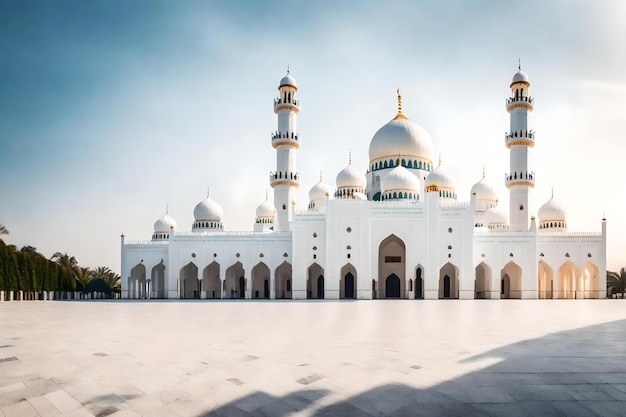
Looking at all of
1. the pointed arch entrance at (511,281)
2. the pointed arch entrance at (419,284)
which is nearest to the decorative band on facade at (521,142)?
the pointed arch entrance at (511,281)

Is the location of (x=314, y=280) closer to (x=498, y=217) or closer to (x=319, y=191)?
(x=319, y=191)

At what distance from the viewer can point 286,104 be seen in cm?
3497

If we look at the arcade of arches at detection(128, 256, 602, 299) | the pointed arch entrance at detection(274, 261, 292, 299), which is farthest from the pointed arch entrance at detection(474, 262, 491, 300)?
the pointed arch entrance at detection(274, 261, 292, 299)

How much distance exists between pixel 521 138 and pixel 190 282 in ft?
82.0

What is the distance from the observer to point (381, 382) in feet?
18.4

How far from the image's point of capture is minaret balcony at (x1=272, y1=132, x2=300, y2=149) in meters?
34.8

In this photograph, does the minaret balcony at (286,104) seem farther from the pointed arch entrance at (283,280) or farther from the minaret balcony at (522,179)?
the minaret balcony at (522,179)

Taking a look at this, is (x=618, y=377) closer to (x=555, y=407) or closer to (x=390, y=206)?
(x=555, y=407)

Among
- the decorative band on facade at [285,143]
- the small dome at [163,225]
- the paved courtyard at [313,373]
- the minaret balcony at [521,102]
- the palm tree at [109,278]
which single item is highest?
the minaret balcony at [521,102]

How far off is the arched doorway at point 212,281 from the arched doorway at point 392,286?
11.6m

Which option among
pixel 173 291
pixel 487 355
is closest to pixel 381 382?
pixel 487 355

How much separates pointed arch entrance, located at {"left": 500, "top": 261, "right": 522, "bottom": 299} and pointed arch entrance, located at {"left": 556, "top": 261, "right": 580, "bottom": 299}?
2.69 m

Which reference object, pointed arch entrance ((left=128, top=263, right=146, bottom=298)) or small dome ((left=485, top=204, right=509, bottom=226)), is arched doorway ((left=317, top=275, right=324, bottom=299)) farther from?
small dome ((left=485, top=204, right=509, bottom=226))

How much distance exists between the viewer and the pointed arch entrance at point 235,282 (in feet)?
110
